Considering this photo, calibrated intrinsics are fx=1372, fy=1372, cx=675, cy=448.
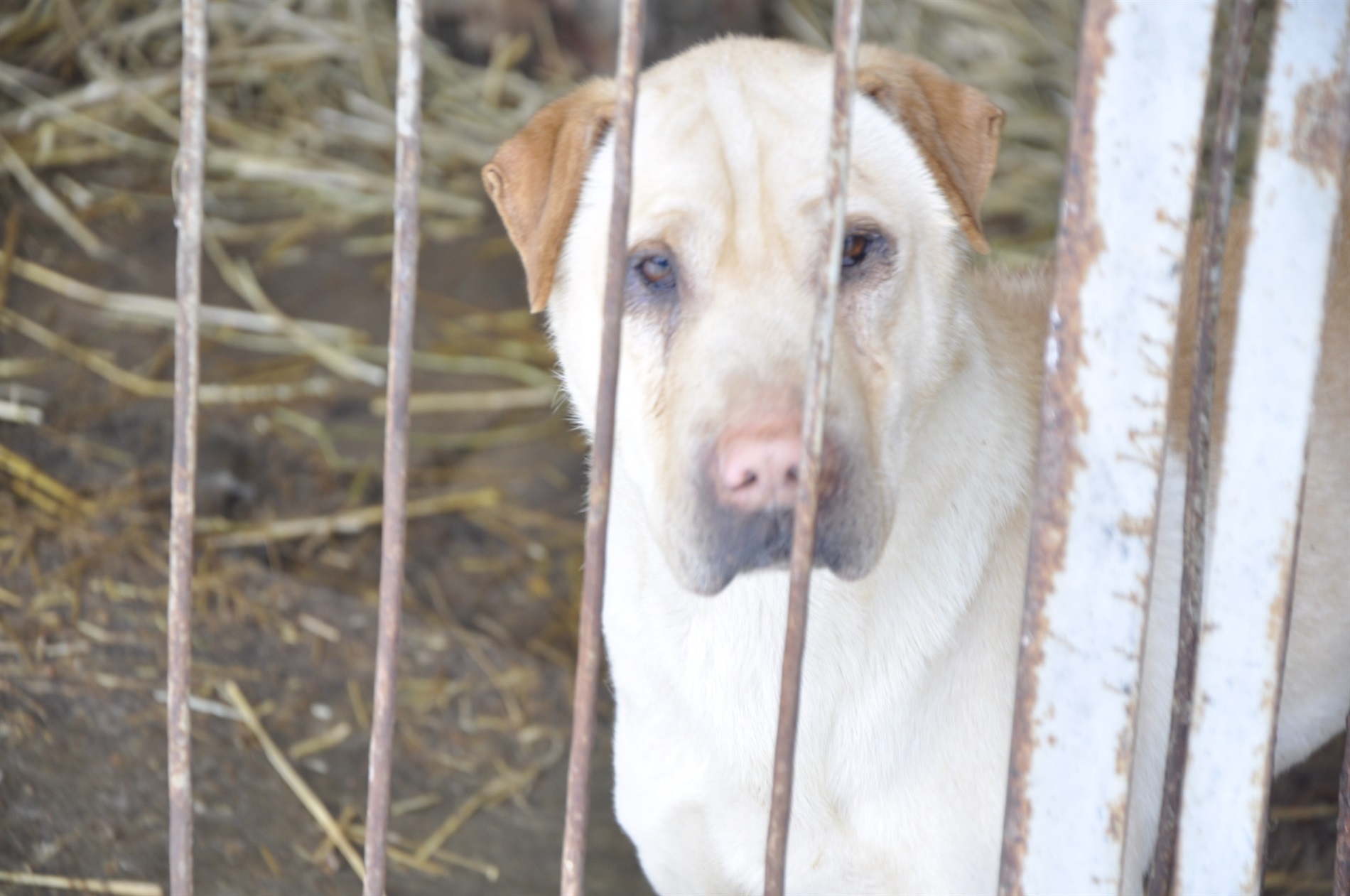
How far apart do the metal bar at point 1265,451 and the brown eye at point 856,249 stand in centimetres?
60

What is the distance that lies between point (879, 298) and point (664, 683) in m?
0.73

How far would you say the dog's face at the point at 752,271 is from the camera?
69.7 inches

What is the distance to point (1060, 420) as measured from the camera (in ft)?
4.95

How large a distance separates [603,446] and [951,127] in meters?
0.79

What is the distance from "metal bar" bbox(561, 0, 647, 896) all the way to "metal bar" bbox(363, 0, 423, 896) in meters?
0.24

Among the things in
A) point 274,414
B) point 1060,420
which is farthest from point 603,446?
point 274,414

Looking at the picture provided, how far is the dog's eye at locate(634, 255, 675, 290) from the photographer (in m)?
1.98

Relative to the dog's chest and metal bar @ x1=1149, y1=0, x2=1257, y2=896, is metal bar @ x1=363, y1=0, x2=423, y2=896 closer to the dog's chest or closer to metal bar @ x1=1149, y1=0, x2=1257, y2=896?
the dog's chest

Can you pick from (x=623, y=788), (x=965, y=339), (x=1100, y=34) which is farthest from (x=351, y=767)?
(x=1100, y=34)

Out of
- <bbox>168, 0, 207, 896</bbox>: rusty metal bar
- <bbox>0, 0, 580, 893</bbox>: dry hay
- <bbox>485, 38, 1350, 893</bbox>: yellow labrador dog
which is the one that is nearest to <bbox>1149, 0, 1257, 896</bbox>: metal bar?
<bbox>485, 38, 1350, 893</bbox>: yellow labrador dog

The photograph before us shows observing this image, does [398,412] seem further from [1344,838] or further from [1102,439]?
[1344,838]

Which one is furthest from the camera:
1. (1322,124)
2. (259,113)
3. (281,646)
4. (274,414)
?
(259,113)

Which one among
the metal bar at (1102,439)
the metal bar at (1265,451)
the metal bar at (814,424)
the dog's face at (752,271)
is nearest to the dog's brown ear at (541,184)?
the dog's face at (752,271)

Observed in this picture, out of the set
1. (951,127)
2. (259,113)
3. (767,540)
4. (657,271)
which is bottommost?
(767,540)
